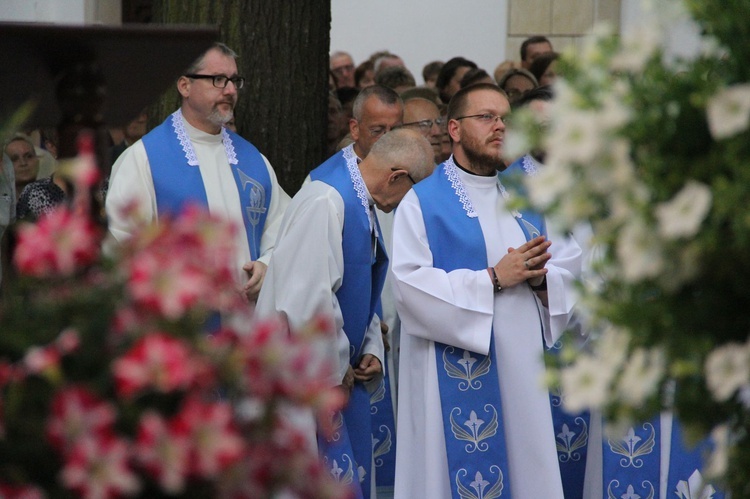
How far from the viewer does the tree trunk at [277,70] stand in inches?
259

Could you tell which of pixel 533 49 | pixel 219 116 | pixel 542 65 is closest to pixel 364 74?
pixel 533 49

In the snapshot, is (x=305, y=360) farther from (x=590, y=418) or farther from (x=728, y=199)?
(x=590, y=418)

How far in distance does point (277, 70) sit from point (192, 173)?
1.04m

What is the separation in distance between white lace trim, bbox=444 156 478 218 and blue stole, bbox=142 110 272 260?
850 mm

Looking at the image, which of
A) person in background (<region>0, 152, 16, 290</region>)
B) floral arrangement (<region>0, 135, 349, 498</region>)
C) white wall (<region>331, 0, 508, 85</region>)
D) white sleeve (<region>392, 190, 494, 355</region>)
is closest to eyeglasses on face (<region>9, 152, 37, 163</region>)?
person in background (<region>0, 152, 16, 290</region>)

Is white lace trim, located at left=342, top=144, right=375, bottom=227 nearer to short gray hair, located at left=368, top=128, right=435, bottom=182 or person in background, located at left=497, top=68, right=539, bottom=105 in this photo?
short gray hair, located at left=368, top=128, right=435, bottom=182

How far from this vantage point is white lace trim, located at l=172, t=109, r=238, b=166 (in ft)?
19.3

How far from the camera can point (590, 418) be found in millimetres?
6059

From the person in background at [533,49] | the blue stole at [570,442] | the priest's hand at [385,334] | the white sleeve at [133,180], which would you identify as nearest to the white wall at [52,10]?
the white sleeve at [133,180]

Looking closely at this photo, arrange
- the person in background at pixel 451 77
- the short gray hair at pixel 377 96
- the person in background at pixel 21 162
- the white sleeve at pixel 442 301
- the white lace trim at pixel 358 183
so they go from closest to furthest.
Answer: the white sleeve at pixel 442 301 < the white lace trim at pixel 358 183 < the short gray hair at pixel 377 96 < the person in background at pixel 21 162 < the person in background at pixel 451 77

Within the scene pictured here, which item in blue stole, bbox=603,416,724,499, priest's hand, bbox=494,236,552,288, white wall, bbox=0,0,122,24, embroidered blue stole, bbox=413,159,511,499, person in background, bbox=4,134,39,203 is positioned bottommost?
blue stole, bbox=603,416,724,499

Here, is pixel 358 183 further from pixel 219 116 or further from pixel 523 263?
pixel 523 263

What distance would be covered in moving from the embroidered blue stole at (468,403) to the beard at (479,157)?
358mm

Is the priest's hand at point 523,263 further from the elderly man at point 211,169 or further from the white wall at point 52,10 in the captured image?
the white wall at point 52,10
